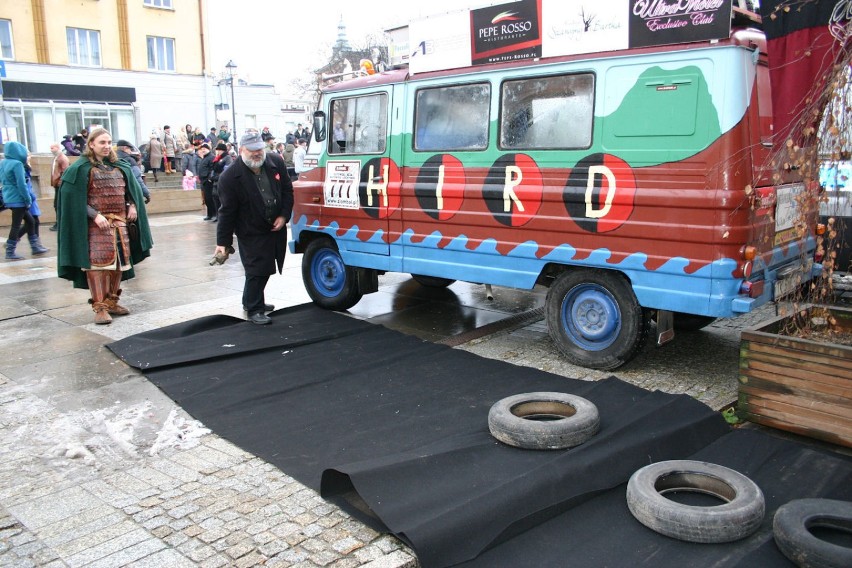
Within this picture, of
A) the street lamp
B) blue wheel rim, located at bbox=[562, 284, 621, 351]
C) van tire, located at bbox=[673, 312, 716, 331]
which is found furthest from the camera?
the street lamp

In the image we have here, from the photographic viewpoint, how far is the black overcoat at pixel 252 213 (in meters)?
7.03

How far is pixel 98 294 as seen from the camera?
7.39 m

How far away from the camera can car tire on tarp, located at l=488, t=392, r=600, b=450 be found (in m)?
4.10

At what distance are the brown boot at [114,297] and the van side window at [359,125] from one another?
8.94 feet

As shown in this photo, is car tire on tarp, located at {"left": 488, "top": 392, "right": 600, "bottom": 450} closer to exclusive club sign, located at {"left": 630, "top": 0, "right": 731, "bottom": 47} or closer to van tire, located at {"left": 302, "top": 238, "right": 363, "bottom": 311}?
exclusive club sign, located at {"left": 630, "top": 0, "right": 731, "bottom": 47}

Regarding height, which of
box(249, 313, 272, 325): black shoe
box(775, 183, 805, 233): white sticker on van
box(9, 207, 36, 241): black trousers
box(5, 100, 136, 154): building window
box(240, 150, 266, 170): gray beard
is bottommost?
box(249, 313, 272, 325): black shoe

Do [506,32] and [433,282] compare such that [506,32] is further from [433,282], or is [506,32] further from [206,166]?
[206,166]

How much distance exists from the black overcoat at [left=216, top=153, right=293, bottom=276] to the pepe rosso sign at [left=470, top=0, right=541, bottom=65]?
246cm

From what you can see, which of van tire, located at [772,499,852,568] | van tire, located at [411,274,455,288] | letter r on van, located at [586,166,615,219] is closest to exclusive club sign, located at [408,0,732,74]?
letter r on van, located at [586,166,615,219]

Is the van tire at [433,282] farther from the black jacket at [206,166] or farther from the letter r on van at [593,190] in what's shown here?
the black jacket at [206,166]

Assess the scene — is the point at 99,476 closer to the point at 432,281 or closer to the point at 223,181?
the point at 223,181

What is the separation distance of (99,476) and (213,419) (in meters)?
0.90

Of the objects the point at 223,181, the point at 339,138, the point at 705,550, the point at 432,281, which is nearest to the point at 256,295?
the point at 223,181

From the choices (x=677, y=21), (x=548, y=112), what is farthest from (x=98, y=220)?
(x=677, y=21)
